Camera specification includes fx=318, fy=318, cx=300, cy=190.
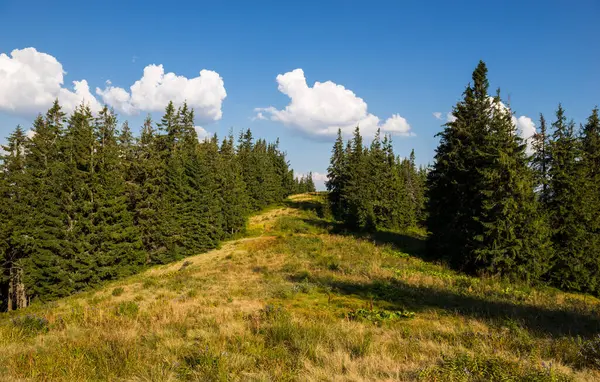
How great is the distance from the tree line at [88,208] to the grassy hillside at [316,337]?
56.9 feet

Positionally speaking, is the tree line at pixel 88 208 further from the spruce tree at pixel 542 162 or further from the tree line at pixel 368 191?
the spruce tree at pixel 542 162

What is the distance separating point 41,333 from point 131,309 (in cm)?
272

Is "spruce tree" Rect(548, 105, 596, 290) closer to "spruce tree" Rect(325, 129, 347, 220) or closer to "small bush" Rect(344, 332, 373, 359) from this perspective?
"small bush" Rect(344, 332, 373, 359)

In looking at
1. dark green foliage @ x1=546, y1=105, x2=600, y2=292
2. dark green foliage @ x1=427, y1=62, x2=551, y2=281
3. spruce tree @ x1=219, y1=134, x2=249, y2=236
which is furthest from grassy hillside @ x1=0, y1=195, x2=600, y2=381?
spruce tree @ x1=219, y1=134, x2=249, y2=236

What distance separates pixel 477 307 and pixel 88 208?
3018 cm

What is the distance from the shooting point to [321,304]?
39.5ft

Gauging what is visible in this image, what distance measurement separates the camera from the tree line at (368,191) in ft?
158

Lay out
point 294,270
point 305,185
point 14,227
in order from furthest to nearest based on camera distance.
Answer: point 305,185 → point 14,227 → point 294,270

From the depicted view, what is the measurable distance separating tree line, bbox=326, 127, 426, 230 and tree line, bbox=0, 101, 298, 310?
71.8 ft

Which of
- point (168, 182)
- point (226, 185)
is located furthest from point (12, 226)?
point (226, 185)

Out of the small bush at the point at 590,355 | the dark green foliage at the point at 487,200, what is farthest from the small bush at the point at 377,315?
the dark green foliage at the point at 487,200

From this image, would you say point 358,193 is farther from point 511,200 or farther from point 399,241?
Answer: point 511,200

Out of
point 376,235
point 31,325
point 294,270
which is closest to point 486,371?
point 31,325

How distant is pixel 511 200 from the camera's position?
66.0ft
